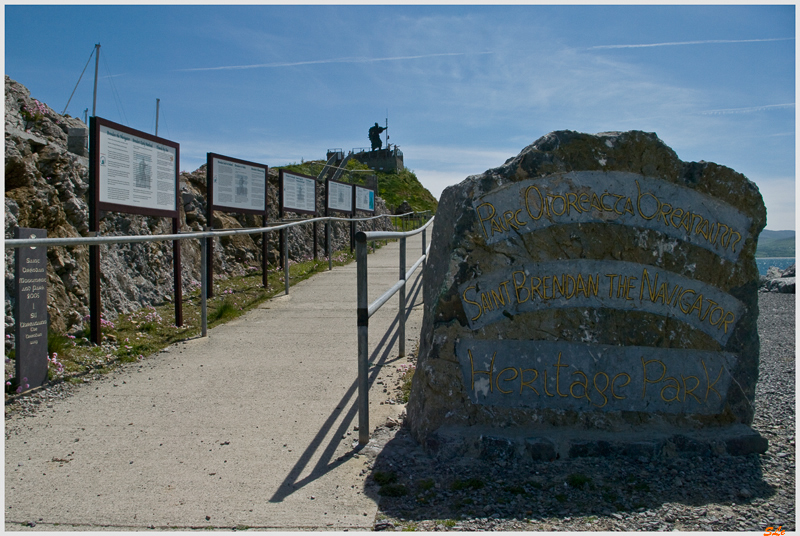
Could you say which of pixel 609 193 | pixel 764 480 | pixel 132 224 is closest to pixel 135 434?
pixel 609 193

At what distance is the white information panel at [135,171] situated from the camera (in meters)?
4.96

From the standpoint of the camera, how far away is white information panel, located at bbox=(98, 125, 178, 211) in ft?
16.3

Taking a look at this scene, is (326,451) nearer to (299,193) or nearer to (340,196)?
(299,193)

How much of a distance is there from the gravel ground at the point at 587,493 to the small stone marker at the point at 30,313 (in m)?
2.36

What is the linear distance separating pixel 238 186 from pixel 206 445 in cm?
579

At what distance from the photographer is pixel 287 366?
4520mm

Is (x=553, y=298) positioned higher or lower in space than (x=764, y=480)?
higher

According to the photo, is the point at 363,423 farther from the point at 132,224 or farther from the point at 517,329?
the point at 132,224

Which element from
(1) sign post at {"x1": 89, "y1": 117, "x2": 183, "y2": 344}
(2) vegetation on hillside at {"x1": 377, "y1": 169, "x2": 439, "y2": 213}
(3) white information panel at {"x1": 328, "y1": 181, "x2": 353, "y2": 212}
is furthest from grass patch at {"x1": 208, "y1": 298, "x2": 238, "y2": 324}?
(2) vegetation on hillside at {"x1": 377, "y1": 169, "x2": 439, "y2": 213}

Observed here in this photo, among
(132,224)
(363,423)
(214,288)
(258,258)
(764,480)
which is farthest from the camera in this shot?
(258,258)

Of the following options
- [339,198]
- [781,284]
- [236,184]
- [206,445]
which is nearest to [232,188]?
[236,184]

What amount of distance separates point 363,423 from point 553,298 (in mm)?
1208

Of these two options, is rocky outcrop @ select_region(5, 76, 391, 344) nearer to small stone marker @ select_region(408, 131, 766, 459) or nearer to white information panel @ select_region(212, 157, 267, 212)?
white information panel @ select_region(212, 157, 267, 212)

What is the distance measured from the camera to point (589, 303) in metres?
3.08
